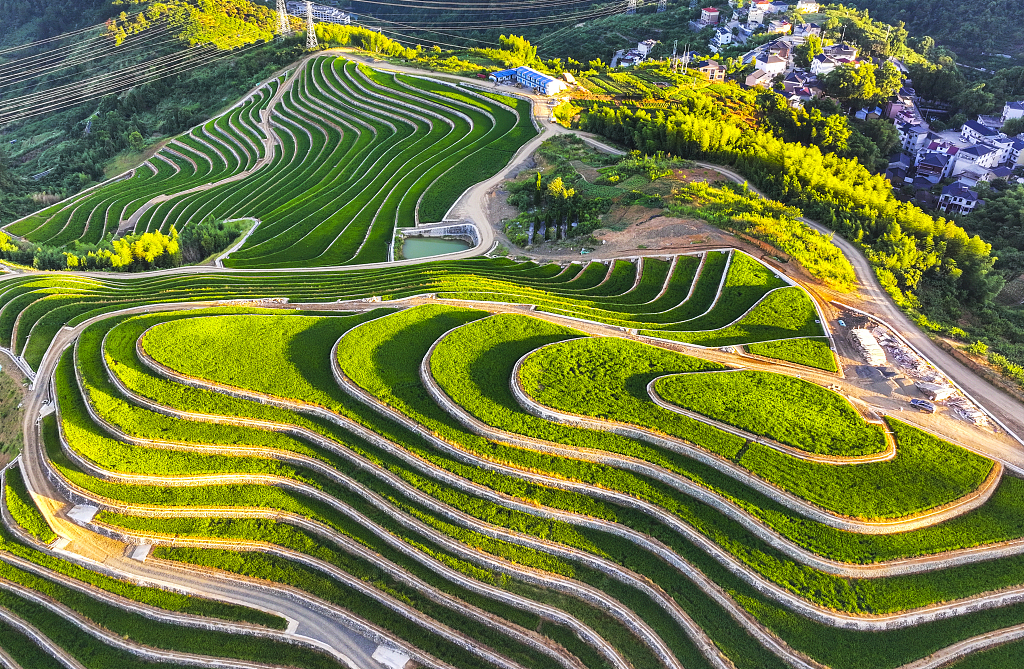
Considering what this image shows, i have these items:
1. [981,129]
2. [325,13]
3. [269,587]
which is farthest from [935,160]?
[325,13]

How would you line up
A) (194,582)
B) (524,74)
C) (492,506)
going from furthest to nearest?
(524,74), (492,506), (194,582)

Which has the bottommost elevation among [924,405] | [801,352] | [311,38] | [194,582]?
[194,582]

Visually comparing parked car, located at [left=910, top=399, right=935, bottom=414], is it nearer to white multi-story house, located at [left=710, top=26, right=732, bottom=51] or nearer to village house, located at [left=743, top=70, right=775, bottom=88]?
village house, located at [left=743, top=70, right=775, bottom=88]

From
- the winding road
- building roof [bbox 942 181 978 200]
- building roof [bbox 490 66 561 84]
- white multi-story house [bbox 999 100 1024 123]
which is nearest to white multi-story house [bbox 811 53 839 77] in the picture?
white multi-story house [bbox 999 100 1024 123]

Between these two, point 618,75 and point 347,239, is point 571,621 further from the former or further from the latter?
point 618,75

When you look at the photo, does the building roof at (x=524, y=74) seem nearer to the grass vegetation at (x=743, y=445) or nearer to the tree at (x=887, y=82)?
the tree at (x=887, y=82)

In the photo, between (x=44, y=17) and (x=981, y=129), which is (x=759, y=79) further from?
(x=44, y=17)

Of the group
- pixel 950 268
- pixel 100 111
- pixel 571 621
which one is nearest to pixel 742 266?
pixel 950 268
